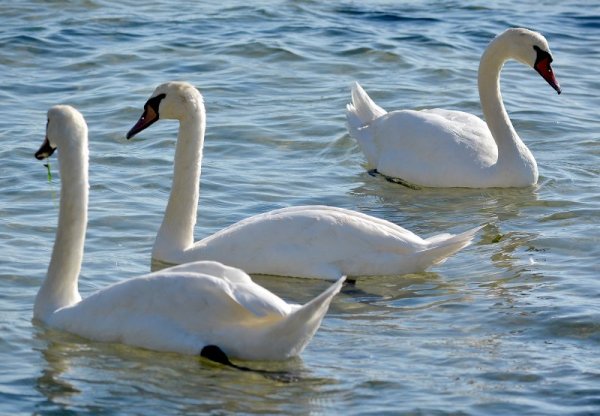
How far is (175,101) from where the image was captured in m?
8.23

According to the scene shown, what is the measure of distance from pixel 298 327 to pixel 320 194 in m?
4.08

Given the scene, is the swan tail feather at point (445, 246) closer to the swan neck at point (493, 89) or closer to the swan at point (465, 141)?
the swan at point (465, 141)

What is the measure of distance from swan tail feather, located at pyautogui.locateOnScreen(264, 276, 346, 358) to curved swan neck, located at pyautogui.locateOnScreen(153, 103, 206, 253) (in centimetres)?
197

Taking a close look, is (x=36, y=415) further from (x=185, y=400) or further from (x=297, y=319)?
(x=297, y=319)

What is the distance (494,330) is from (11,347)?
2428 mm

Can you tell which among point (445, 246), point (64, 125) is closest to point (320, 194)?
point (445, 246)

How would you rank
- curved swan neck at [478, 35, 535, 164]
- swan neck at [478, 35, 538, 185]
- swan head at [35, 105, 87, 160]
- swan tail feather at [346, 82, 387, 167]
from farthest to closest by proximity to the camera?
swan tail feather at [346, 82, 387, 167]
curved swan neck at [478, 35, 535, 164]
swan neck at [478, 35, 538, 185]
swan head at [35, 105, 87, 160]

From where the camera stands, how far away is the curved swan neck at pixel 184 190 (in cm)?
827

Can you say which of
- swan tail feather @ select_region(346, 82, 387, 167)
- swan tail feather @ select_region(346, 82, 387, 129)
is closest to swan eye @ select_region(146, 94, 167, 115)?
swan tail feather @ select_region(346, 82, 387, 167)

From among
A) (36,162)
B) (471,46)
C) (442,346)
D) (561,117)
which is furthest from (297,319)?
(471,46)

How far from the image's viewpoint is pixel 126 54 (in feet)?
47.3

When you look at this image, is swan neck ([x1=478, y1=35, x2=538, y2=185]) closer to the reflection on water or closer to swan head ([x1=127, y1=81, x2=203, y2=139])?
swan head ([x1=127, y1=81, x2=203, y2=139])

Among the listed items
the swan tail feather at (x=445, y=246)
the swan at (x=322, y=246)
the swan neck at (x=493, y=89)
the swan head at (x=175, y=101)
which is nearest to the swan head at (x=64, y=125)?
the swan head at (x=175, y=101)

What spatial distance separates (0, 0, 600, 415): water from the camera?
20.7ft
